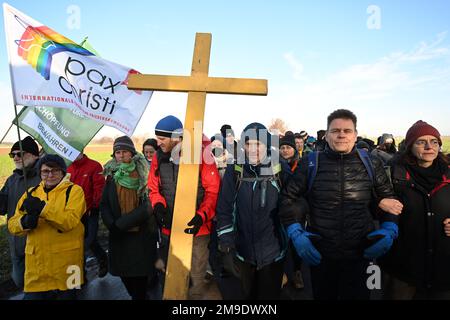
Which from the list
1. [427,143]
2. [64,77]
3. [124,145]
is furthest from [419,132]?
[64,77]

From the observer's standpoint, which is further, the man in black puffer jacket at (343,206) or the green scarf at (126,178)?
the green scarf at (126,178)

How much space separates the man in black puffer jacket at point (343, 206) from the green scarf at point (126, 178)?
1648 mm

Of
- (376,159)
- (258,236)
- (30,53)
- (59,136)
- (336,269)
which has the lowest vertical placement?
(336,269)

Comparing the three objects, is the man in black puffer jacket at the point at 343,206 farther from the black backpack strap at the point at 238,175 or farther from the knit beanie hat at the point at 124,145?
the knit beanie hat at the point at 124,145

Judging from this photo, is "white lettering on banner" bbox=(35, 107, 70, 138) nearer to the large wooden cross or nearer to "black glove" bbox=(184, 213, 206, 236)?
the large wooden cross

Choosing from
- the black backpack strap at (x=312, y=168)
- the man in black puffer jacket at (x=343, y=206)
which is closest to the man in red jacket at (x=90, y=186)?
the man in black puffer jacket at (x=343, y=206)

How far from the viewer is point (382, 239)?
2.00m

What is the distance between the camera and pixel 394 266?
2248mm

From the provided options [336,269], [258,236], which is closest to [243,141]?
[258,236]

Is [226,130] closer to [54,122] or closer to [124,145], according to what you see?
[124,145]

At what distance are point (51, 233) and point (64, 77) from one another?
1790mm

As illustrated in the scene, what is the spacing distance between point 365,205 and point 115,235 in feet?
8.16

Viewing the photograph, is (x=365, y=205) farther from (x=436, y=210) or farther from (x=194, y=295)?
(x=194, y=295)

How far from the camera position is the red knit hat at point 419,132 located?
217 cm
